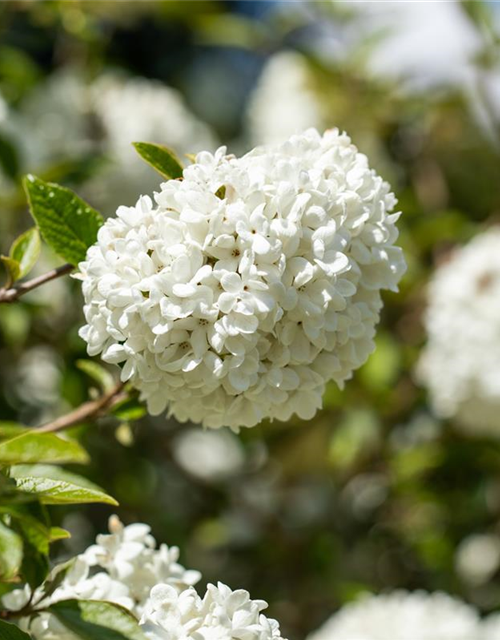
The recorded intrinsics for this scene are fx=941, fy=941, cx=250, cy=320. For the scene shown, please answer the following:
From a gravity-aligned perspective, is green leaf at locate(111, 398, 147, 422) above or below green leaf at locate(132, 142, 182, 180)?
below

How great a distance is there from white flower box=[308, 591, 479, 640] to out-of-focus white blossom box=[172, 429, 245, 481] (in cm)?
97

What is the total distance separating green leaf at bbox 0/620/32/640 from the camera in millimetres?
834

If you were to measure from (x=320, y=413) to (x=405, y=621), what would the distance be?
773 mm

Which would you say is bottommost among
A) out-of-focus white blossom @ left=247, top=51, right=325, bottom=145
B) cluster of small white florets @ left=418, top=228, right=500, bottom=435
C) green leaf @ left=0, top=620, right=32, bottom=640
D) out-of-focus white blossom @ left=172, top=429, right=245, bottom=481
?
green leaf @ left=0, top=620, right=32, bottom=640

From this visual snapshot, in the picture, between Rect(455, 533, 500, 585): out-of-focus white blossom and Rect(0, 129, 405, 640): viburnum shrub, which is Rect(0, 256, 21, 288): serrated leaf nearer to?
Rect(0, 129, 405, 640): viburnum shrub

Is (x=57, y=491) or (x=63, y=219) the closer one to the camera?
(x=57, y=491)

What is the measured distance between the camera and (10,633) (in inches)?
32.9

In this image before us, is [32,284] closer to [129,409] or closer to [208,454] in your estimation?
[129,409]

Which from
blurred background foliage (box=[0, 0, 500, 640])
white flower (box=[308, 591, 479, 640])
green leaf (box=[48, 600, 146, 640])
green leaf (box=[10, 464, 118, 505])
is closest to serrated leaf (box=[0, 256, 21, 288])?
green leaf (box=[10, 464, 118, 505])

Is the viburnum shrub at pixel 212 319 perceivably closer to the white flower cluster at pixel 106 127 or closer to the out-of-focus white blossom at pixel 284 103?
the white flower cluster at pixel 106 127

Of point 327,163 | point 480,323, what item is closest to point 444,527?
point 480,323

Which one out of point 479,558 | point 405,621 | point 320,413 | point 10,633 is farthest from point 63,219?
point 479,558

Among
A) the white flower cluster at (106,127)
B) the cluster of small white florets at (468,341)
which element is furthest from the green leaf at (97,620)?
the white flower cluster at (106,127)

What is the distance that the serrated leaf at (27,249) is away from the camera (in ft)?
3.66
